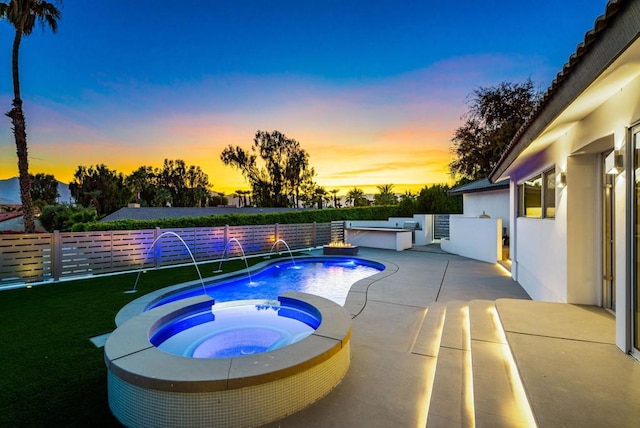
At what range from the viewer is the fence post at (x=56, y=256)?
9.18 metres

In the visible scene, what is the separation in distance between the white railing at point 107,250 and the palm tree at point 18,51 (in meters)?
4.65

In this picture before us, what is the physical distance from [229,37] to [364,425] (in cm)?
1589

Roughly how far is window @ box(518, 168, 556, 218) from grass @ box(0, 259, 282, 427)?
7579 mm

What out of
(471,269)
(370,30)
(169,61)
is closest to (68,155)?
(169,61)

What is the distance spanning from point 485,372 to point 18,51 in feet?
60.2

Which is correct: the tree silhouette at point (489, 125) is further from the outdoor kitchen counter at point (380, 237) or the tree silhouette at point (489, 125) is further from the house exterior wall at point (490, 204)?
the outdoor kitchen counter at point (380, 237)

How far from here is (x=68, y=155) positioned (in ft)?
67.4

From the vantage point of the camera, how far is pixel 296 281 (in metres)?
10.6

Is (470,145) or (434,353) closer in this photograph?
(434,353)

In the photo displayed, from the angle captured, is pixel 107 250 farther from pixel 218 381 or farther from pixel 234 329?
pixel 218 381

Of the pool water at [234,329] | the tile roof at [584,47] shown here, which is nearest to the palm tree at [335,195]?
the pool water at [234,329]

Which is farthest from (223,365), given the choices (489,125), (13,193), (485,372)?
(13,193)

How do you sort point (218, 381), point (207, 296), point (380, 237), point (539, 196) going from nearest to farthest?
point (218, 381) → point (207, 296) → point (539, 196) → point (380, 237)

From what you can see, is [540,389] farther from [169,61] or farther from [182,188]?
[182,188]
